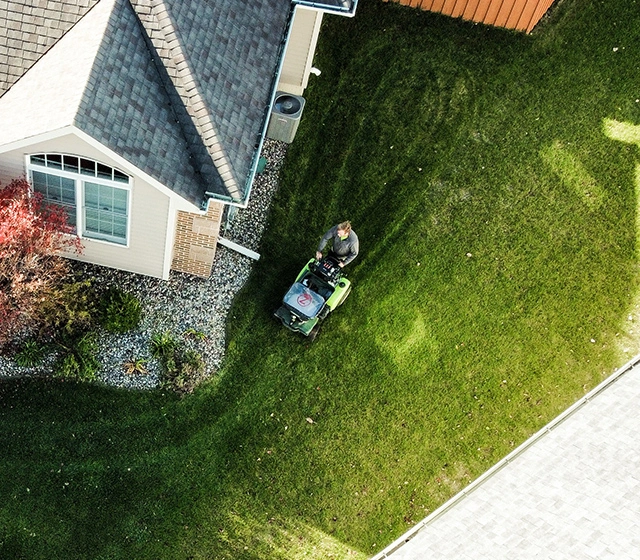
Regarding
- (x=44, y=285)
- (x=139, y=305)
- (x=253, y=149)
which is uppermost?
(x=253, y=149)

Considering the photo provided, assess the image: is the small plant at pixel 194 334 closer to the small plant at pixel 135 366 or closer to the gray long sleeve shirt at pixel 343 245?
the small plant at pixel 135 366

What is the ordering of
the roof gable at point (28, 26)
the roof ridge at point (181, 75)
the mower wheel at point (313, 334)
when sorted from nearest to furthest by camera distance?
1. the roof ridge at point (181, 75)
2. the roof gable at point (28, 26)
3. the mower wheel at point (313, 334)

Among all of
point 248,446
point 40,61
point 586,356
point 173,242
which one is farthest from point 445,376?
point 40,61

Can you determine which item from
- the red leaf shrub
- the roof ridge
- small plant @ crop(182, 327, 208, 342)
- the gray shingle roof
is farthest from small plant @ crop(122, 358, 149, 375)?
the roof ridge

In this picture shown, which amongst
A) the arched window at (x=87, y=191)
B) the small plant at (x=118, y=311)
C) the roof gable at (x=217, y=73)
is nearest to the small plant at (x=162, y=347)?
the small plant at (x=118, y=311)

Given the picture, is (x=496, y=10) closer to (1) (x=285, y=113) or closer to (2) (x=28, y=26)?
(1) (x=285, y=113)

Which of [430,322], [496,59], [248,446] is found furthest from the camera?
[496,59]

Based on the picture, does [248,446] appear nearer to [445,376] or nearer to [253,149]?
[445,376]
